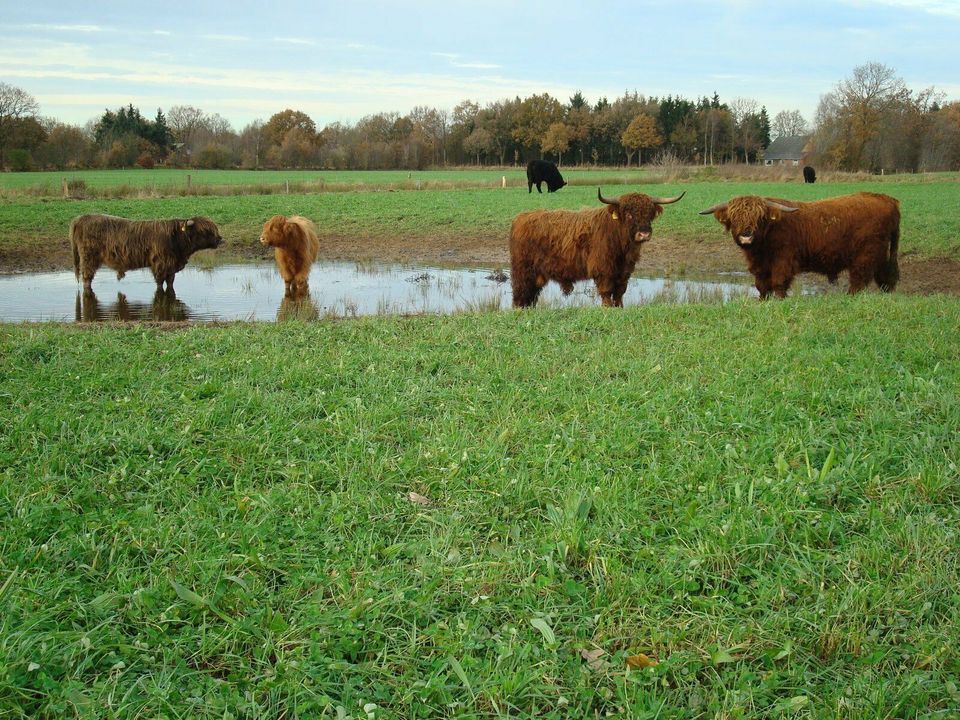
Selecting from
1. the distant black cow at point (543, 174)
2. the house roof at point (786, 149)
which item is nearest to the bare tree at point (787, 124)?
the house roof at point (786, 149)

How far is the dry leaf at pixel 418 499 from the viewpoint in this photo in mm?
4207

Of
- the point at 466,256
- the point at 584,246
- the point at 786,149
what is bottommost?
the point at 466,256

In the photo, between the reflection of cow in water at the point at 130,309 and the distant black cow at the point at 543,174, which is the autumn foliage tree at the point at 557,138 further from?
the reflection of cow in water at the point at 130,309

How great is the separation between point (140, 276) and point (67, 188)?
18.1 m

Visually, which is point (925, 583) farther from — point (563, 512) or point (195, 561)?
point (195, 561)

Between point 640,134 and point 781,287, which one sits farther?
point 640,134

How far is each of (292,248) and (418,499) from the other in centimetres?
1132

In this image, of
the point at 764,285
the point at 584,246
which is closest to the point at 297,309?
the point at 584,246

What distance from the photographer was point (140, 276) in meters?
18.4

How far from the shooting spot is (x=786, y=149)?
375 feet

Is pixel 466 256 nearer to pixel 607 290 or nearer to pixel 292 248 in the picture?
pixel 292 248

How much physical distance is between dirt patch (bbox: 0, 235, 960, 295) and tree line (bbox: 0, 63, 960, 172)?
5304 centimetres

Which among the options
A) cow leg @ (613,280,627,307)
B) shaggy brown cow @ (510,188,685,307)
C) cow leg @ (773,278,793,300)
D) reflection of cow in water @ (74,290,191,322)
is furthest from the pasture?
cow leg @ (613,280,627,307)

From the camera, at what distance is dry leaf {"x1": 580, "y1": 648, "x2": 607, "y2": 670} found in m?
2.96
